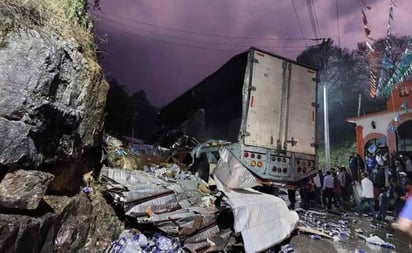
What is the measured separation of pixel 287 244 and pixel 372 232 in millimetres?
3000

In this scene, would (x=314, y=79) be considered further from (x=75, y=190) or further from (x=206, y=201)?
(x=75, y=190)

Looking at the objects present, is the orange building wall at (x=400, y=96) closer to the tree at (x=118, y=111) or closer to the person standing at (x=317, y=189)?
the person standing at (x=317, y=189)

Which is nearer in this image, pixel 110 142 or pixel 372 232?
pixel 372 232

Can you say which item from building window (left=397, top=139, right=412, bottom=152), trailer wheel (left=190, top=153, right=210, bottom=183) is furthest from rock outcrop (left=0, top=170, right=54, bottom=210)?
building window (left=397, top=139, right=412, bottom=152)

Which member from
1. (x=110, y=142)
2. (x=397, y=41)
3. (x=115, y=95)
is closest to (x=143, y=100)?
(x=115, y=95)

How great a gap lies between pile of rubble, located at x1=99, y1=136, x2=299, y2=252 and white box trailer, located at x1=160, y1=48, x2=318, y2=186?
1.36 m

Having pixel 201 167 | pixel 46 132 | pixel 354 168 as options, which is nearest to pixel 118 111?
pixel 201 167

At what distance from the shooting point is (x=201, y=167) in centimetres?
798

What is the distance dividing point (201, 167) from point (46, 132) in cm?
460

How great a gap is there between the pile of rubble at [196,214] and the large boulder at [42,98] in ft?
3.54

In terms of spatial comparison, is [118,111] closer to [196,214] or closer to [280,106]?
[280,106]

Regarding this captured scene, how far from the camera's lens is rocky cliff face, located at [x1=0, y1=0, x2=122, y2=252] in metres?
3.28

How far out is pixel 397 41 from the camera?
22000 mm

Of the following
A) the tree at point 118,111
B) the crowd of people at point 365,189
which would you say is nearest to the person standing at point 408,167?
the crowd of people at point 365,189
